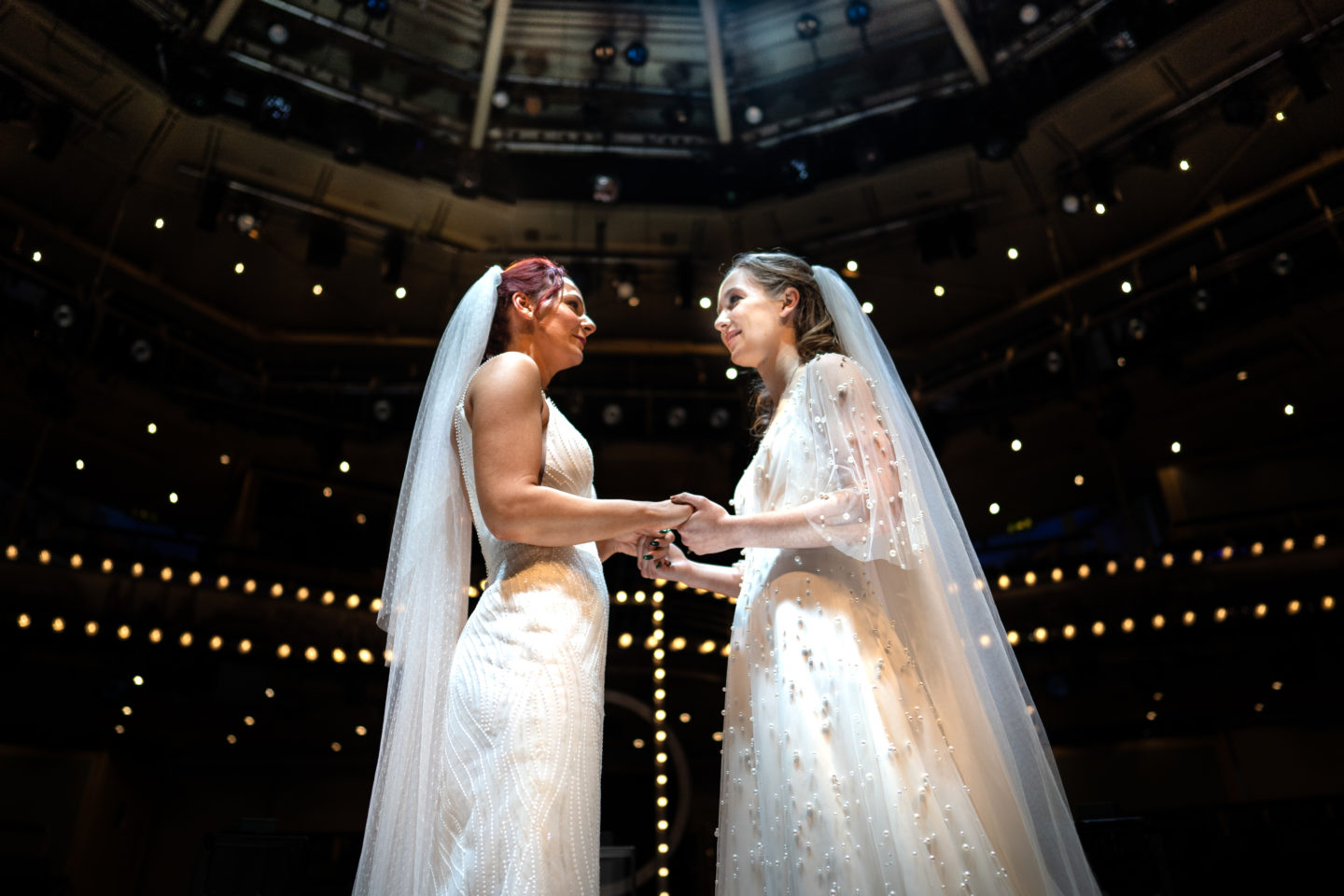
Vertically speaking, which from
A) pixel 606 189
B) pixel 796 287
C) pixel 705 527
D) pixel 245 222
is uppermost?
pixel 606 189

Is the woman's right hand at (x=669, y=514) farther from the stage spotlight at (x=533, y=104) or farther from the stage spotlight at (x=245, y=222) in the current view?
the stage spotlight at (x=245, y=222)

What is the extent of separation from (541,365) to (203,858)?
2.65 m

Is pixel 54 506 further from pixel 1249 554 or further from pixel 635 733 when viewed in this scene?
pixel 1249 554

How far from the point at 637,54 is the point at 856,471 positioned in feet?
17.8

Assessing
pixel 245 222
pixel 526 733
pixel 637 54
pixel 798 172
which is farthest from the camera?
pixel 245 222

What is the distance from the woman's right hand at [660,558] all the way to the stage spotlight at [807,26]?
537 centimetres

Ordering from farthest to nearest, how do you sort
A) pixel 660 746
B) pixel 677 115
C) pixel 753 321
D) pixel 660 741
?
pixel 677 115 → pixel 660 746 → pixel 660 741 → pixel 753 321

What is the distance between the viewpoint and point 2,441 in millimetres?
9047

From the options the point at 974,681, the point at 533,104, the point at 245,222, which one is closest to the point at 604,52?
the point at 533,104

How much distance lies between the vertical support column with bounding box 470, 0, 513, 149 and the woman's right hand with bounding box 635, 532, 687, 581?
5340mm

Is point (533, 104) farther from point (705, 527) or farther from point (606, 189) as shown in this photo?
point (705, 527)

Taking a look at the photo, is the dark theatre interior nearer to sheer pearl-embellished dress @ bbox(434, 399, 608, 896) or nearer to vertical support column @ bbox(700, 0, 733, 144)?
vertical support column @ bbox(700, 0, 733, 144)

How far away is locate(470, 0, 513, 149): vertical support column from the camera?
21.0 feet

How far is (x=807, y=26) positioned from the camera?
657 cm
